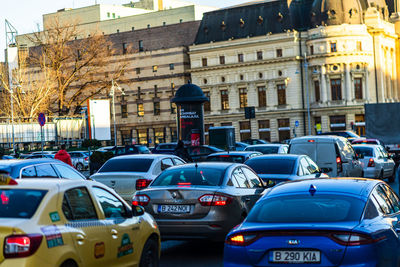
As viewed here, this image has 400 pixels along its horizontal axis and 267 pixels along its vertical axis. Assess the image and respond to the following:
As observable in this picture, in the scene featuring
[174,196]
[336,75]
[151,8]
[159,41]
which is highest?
[151,8]

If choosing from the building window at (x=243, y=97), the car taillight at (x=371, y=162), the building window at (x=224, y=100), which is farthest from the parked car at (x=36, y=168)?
the building window at (x=224, y=100)

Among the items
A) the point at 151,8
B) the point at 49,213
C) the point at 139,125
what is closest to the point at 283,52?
the point at 139,125

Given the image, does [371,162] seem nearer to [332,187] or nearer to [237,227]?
[332,187]

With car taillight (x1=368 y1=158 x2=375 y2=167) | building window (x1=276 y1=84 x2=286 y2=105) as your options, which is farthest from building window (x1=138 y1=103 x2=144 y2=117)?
car taillight (x1=368 y1=158 x2=375 y2=167)

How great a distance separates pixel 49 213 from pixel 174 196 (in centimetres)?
501

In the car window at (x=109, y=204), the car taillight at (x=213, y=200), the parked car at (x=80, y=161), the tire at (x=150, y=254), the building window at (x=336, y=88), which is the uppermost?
the building window at (x=336, y=88)

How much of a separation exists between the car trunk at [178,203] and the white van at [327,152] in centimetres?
1235

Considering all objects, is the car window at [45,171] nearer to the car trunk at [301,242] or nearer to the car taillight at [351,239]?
the car trunk at [301,242]

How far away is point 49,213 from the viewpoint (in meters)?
6.96

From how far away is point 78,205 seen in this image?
25.1ft

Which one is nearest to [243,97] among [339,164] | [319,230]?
[339,164]

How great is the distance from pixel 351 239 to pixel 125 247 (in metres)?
2.66

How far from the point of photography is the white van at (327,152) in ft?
77.9

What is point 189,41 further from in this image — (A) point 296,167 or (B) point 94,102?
(A) point 296,167
